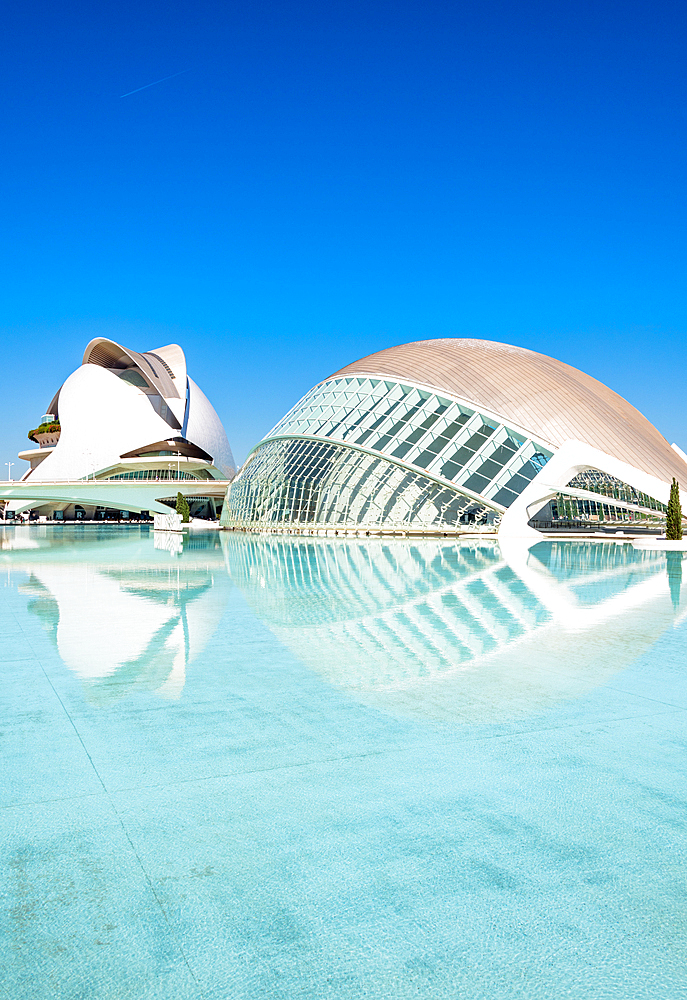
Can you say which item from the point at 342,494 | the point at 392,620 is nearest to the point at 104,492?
the point at 342,494

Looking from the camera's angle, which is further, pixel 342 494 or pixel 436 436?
pixel 342 494

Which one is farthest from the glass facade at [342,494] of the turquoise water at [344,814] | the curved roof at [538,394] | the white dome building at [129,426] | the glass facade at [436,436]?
the white dome building at [129,426]

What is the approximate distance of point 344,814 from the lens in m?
3.37

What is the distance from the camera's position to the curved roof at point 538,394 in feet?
95.0

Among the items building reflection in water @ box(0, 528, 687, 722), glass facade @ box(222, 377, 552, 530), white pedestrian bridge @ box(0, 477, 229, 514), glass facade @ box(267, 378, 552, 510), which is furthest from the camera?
white pedestrian bridge @ box(0, 477, 229, 514)

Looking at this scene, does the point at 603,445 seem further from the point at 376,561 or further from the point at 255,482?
the point at 255,482

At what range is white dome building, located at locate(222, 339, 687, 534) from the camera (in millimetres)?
28250

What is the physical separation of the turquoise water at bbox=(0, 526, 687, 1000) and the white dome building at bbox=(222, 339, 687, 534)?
20.9 m

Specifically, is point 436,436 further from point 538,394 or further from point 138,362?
point 138,362

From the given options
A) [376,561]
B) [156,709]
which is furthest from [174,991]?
[376,561]

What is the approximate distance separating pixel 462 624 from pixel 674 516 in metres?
19.3

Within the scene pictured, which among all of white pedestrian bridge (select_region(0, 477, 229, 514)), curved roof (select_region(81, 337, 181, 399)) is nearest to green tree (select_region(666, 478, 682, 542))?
white pedestrian bridge (select_region(0, 477, 229, 514))

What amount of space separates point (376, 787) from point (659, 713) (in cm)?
225

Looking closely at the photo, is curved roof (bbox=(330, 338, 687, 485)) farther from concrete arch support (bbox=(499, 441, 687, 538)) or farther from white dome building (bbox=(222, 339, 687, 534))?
concrete arch support (bbox=(499, 441, 687, 538))
